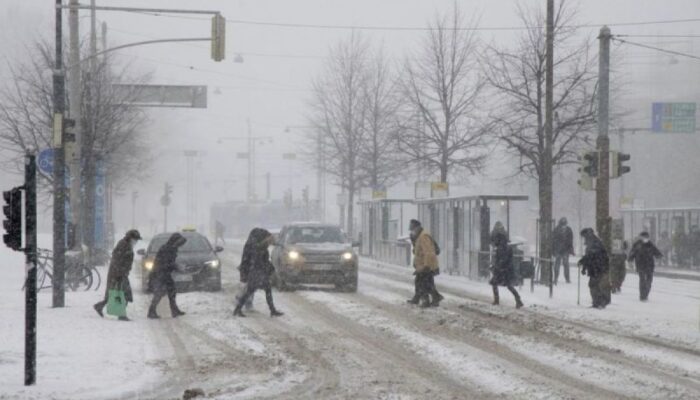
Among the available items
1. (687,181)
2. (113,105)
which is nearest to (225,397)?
(113,105)

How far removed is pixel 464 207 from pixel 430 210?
4.69 metres

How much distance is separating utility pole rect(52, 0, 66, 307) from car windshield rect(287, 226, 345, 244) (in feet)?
25.5

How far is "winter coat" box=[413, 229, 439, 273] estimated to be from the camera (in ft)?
71.6

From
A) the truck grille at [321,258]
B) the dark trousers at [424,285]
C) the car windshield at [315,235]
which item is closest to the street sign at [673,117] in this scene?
the car windshield at [315,235]

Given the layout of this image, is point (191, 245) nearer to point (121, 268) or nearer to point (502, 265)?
point (121, 268)

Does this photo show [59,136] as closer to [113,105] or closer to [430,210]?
[113,105]

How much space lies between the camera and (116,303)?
1848 cm

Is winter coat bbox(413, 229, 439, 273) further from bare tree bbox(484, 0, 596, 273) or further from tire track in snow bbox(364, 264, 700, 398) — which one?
bare tree bbox(484, 0, 596, 273)

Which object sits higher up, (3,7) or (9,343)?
(3,7)

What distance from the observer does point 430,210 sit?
119ft

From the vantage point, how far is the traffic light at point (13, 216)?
36.0ft

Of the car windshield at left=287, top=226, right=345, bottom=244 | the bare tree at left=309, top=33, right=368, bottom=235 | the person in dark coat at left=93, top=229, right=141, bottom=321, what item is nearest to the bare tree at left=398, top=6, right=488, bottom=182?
the bare tree at left=309, top=33, right=368, bottom=235

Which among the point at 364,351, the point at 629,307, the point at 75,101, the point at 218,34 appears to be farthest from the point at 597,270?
the point at 75,101

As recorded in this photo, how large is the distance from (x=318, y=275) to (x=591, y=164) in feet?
22.5
